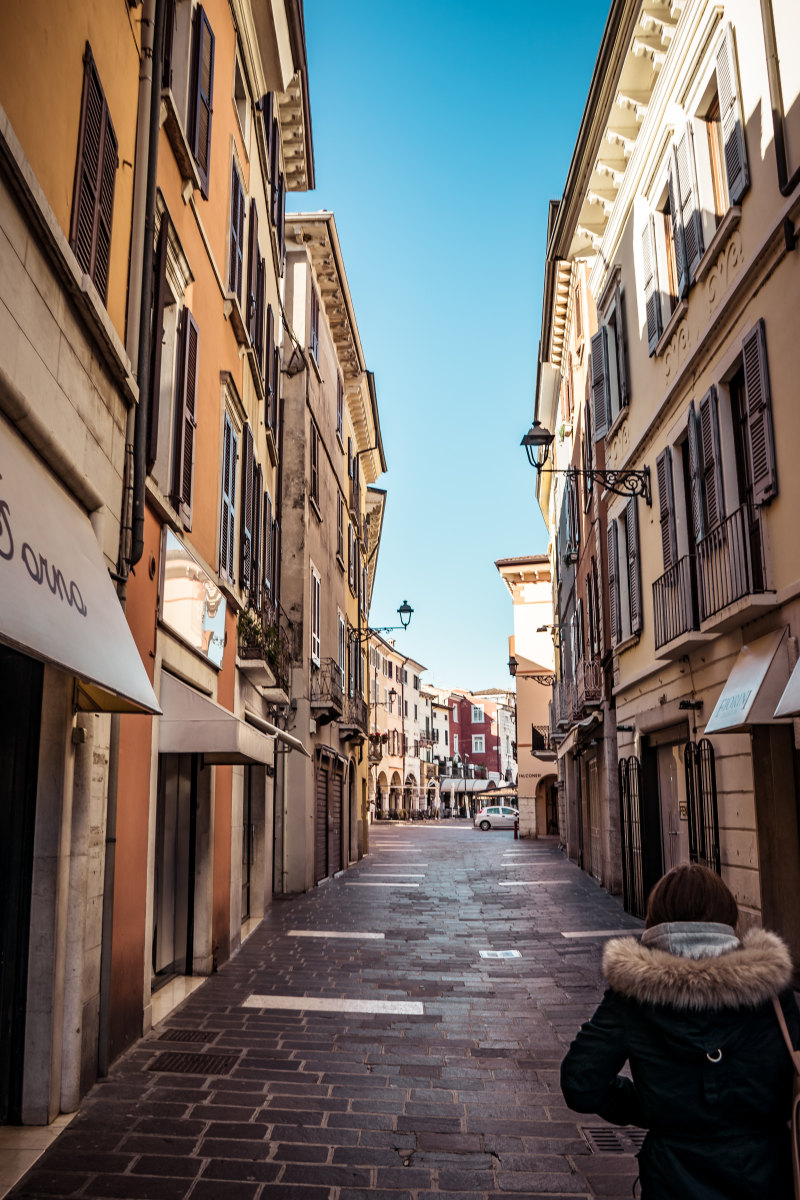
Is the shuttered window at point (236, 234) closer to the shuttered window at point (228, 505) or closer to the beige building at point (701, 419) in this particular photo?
the shuttered window at point (228, 505)

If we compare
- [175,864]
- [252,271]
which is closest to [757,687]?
[175,864]

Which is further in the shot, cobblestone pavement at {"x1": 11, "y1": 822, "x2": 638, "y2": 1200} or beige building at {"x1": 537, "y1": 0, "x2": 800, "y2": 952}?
beige building at {"x1": 537, "y1": 0, "x2": 800, "y2": 952}

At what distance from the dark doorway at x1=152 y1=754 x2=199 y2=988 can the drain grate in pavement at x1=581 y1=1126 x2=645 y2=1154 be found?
486cm

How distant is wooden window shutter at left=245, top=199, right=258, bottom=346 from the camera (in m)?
12.6

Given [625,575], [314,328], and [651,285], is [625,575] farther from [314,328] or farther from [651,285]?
[314,328]

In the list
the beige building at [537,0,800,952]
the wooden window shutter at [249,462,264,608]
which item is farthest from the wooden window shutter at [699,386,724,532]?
the wooden window shutter at [249,462,264,608]

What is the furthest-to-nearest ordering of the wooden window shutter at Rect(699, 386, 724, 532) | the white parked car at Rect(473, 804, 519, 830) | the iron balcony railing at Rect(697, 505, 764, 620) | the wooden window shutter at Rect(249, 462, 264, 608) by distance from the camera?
the white parked car at Rect(473, 804, 519, 830) → the wooden window shutter at Rect(249, 462, 264, 608) → the wooden window shutter at Rect(699, 386, 724, 532) → the iron balcony railing at Rect(697, 505, 764, 620)

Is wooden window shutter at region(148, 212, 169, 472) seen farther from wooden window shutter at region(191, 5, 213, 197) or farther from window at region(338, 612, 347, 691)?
window at region(338, 612, 347, 691)

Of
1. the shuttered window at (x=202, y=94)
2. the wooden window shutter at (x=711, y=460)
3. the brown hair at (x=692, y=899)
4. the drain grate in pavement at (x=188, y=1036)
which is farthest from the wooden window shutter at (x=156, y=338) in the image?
the brown hair at (x=692, y=899)

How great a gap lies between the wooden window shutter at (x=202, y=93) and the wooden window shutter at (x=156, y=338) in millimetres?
1793

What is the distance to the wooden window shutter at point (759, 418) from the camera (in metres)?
8.83

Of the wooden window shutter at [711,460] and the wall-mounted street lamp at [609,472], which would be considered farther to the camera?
the wall-mounted street lamp at [609,472]

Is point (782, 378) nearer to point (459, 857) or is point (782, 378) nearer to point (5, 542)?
point (5, 542)

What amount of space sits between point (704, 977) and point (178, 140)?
327 inches
